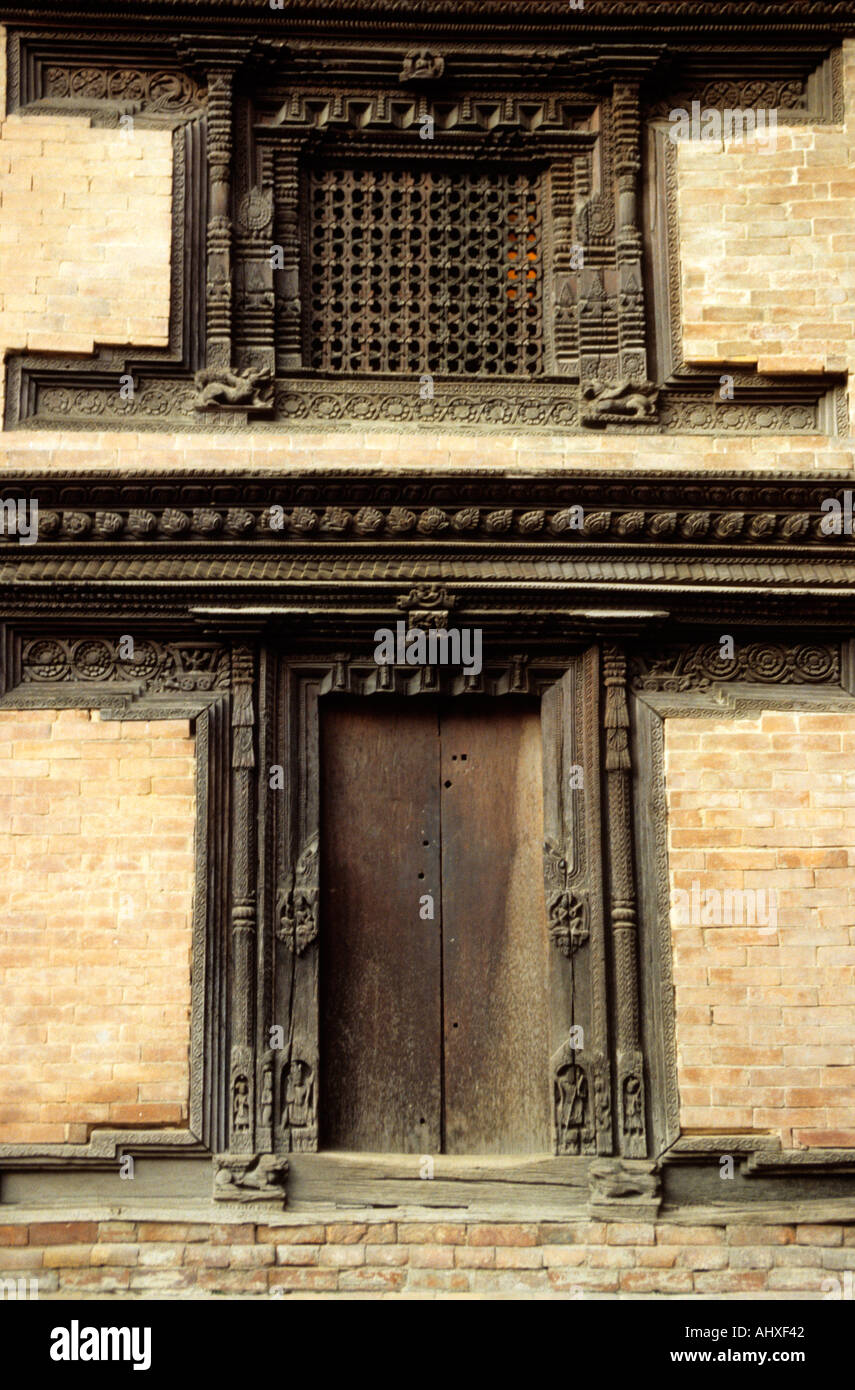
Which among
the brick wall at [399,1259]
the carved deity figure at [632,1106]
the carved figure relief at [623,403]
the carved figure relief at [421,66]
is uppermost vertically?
Answer: the carved figure relief at [421,66]

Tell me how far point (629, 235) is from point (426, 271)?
3.50 ft

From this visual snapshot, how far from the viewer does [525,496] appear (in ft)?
23.2

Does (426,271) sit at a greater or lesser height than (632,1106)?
greater

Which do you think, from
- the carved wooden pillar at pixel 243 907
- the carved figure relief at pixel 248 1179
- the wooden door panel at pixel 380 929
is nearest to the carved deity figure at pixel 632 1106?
the wooden door panel at pixel 380 929

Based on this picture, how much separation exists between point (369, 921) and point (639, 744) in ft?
5.12

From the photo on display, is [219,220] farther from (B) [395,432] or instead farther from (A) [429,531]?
(A) [429,531]

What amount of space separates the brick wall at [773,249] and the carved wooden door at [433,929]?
86.0 inches

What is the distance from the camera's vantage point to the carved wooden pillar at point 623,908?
6.61 metres

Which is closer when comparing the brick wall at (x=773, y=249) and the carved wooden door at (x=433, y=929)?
the carved wooden door at (x=433, y=929)

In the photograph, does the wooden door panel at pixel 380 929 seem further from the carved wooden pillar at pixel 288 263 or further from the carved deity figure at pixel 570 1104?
the carved wooden pillar at pixel 288 263

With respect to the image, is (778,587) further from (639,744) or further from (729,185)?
(729,185)

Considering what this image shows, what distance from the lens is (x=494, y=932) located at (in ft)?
22.6

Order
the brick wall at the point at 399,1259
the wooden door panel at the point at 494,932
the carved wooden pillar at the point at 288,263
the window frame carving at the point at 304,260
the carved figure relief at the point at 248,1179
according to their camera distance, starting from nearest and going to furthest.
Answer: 1. the brick wall at the point at 399,1259
2. the carved figure relief at the point at 248,1179
3. the wooden door panel at the point at 494,932
4. the window frame carving at the point at 304,260
5. the carved wooden pillar at the point at 288,263

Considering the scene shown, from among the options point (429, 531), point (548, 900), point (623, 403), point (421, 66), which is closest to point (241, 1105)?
point (548, 900)
